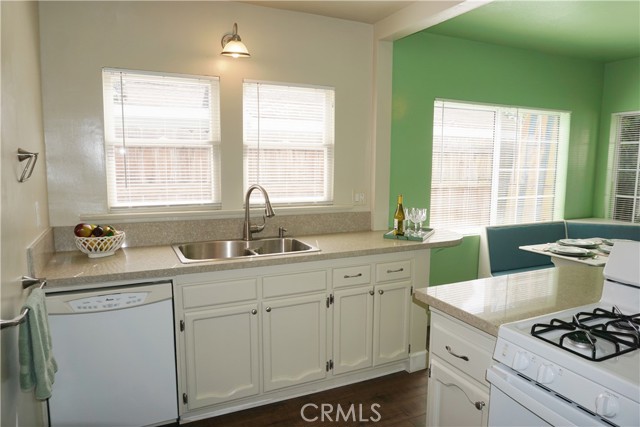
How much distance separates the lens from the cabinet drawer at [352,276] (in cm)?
264

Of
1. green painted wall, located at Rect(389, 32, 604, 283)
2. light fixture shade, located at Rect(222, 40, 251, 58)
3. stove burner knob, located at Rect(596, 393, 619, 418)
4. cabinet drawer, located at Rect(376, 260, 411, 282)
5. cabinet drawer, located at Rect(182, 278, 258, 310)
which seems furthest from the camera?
green painted wall, located at Rect(389, 32, 604, 283)

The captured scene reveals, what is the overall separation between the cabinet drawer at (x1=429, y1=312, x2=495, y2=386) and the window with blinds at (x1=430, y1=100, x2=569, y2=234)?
233 centimetres

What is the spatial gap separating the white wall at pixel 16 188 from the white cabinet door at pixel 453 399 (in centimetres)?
156

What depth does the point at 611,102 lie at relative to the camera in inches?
183

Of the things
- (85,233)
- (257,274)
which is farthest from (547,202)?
(85,233)

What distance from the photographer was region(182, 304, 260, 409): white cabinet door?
2307 mm

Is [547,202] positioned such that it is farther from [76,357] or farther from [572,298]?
[76,357]

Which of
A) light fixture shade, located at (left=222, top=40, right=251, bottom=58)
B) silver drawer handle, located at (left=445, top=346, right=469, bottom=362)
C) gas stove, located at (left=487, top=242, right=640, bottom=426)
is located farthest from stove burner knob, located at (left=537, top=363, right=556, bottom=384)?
light fixture shade, located at (left=222, top=40, right=251, bottom=58)

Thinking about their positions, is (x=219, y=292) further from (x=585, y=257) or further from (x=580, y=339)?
(x=585, y=257)

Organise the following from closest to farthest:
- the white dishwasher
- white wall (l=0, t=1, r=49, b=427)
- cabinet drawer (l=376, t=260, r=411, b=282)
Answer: white wall (l=0, t=1, r=49, b=427)
the white dishwasher
cabinet drawer (l=376, t=260, r=411, b=282)

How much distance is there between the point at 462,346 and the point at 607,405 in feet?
1.87

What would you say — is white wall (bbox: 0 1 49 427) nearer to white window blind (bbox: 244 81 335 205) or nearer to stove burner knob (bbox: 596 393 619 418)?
white window blind (bbox: 244 81 335 205)

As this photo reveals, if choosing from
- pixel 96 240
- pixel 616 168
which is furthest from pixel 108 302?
pixel 616 168

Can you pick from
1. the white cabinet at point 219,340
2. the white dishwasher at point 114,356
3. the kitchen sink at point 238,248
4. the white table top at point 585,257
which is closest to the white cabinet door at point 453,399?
the white cabinet at point 219,340
